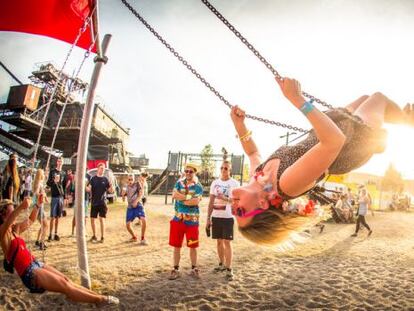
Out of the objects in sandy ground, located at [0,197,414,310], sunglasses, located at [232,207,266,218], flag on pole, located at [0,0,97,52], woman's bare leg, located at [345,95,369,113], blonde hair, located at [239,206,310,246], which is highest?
flag on pole, located at [0,0,97,52]

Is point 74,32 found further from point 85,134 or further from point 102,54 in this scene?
point 85,134

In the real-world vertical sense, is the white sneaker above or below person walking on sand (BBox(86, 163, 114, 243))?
below

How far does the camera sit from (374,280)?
541 centimetres

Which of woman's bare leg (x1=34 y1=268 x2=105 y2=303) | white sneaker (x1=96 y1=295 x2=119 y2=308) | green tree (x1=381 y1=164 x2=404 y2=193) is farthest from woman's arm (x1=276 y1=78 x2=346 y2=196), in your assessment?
green tree (x1=381 y1=164 x2=404 y2=193)

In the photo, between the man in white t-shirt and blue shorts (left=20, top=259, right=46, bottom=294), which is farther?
the man in white t-shirt

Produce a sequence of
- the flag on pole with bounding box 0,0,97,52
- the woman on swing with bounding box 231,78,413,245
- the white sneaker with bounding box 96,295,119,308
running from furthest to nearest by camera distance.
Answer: the flag on pole with bounding box 0,0,97,52 → the white sneaker with bounding box 96,295,119,308 → the woman on swing with bounding box 231,78,413,245

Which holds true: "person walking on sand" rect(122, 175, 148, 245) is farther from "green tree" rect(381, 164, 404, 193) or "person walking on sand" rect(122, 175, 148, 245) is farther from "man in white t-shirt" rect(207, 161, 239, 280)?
"green tree" rect(381, 164, 404, 193)

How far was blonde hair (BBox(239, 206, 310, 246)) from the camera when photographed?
236cm

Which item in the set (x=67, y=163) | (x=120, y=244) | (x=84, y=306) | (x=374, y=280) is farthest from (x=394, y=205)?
(x=67, y=163)

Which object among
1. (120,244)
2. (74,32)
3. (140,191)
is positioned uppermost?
(74,32)

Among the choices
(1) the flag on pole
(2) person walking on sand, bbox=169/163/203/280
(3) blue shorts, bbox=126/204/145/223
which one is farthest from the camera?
(3) blue shorts, bbox=126/204/145/223

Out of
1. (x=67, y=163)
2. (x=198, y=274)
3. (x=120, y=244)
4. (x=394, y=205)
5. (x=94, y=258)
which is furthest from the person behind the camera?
(x=67, y=163)

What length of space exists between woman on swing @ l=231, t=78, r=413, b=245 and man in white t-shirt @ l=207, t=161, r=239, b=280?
2710 mm

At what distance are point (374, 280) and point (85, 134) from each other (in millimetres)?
5657
